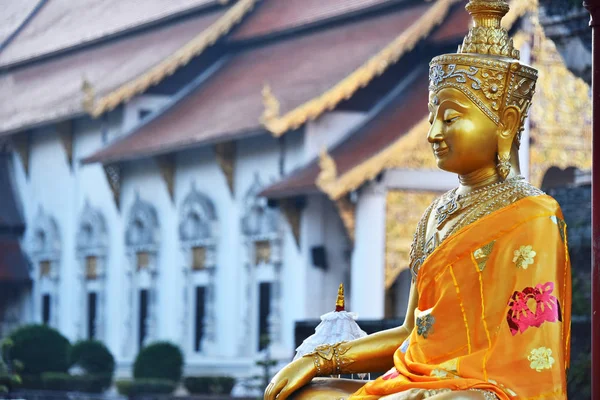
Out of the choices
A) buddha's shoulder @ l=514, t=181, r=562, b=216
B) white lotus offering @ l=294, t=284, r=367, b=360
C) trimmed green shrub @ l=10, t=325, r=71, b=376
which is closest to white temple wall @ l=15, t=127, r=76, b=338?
trimmed green shrub @ l=10, t=325, r=71, b=376

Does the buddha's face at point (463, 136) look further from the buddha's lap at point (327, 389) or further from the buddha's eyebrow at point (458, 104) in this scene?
the buddha's lap at point (327, 389)

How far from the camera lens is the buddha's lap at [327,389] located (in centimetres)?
440

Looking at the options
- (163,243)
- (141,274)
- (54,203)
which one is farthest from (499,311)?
(54,203)

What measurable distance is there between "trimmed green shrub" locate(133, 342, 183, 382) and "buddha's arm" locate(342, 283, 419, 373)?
43.0 feet

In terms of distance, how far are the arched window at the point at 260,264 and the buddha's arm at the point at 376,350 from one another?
13.2m

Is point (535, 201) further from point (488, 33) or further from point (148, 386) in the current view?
point (148, 386)

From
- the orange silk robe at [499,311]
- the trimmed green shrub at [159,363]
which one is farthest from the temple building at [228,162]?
the orange silk robe at [499,311]

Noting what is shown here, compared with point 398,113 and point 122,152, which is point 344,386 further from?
point 122,152

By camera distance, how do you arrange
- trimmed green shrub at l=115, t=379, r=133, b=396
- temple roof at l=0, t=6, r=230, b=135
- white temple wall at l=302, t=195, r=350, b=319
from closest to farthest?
trimmed green shrub at l=115, t=379, r=133, b=396 < white temple wall at l=302, t=195, r=350, b=319 < temple roof at l=0, t=6, r=230, b=135

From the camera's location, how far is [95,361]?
18656 mm

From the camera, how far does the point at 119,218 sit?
844 inches

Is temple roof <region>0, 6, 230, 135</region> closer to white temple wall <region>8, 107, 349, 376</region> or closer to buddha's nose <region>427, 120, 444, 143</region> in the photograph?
white temple wall <region>8, 107, 349, 376</region>

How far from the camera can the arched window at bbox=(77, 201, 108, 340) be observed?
71.7 ft

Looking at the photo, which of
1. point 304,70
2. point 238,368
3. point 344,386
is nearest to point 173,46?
point 304,70
